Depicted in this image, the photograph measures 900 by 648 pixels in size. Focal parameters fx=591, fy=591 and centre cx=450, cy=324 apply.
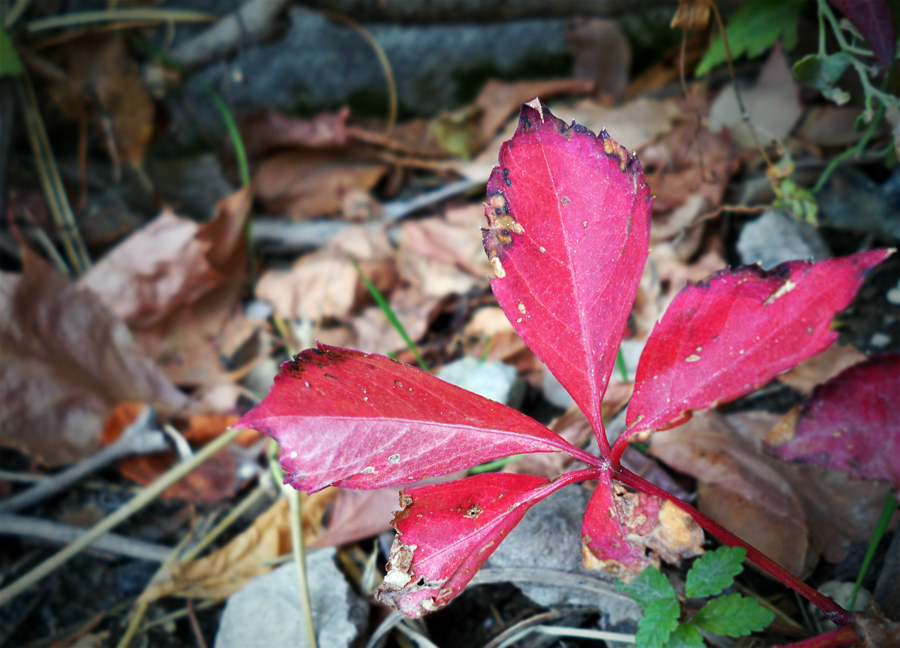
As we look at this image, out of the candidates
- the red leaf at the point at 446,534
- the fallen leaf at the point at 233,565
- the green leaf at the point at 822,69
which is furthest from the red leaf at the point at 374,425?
the green leaf at the point at 822,69

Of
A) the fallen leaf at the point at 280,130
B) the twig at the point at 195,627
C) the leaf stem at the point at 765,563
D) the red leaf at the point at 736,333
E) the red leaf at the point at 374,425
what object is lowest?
the twig at the point at 195,627

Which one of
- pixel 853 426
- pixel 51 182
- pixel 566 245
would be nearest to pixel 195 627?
pixel 566 245

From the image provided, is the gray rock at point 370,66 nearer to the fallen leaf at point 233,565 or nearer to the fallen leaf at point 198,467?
the fallen leaf at point 198,467

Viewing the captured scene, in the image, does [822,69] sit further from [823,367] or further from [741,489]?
[741,489]

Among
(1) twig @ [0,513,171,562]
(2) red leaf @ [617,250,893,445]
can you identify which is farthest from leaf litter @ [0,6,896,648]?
(2) red leaf @ [617,250,893,445]

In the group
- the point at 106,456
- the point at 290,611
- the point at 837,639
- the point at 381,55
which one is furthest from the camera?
the point at 381,55

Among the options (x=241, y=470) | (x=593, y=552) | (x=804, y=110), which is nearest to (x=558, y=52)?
(x=804, y=110)

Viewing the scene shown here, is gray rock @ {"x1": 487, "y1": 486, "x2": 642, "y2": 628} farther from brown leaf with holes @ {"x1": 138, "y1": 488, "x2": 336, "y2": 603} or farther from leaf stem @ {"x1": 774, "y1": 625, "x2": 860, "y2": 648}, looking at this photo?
brown leaf with holes @ {"x1": 138, "y1": 488, "x2": 336, "y2": 603}
